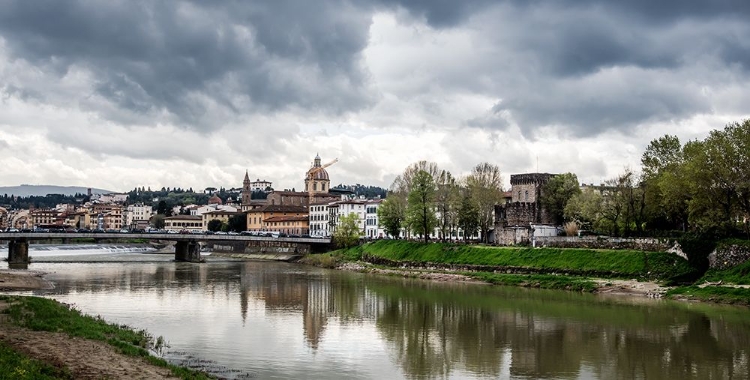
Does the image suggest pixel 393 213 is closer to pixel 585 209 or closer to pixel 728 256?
pixel 585 209

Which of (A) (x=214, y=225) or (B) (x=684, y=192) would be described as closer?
(B) (x=684, y=192)

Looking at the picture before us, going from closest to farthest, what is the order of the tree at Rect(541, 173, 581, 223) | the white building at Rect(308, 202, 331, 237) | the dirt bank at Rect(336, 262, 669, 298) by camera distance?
the dirt bank at Rect(336, 262, 669, 298) < the tree at Rect(541, 173, 581, 223) < the white building at Rect(308, 202, 331, 237)

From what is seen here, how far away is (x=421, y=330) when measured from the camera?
3812cm

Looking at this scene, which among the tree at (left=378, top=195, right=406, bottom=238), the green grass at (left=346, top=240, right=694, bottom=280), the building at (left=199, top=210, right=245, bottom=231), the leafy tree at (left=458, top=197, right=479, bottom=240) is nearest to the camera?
the green grass at (left=346, top=240, right=694, bottom=280)

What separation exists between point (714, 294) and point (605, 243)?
59.5 feet

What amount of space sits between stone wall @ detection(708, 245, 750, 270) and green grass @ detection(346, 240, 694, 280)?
1844 mm

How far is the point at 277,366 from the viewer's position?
27.5m

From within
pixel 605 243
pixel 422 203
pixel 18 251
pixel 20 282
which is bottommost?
pixel 20 282

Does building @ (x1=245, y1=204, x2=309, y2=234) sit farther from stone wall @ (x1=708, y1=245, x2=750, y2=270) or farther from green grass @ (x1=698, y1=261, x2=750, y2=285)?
green grass @ (x1=698, y1=261, x2=750, y2=285)

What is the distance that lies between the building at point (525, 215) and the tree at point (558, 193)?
0.56m

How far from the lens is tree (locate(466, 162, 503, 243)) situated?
89.8 meters

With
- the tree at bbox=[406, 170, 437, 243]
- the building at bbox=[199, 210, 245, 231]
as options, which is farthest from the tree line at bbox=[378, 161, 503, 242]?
the building at bbox=[199, 210, 245, 231]

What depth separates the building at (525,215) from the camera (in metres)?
84.2

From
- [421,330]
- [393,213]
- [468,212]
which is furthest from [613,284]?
[393,213]
